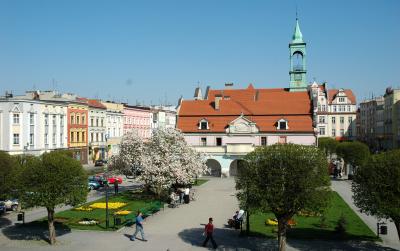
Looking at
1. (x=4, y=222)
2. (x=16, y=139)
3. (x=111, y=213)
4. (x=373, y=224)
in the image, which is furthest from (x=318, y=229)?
(x=16, y=139)

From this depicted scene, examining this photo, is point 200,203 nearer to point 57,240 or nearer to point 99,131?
point 57,240

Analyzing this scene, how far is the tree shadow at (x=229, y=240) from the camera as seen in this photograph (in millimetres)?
24938

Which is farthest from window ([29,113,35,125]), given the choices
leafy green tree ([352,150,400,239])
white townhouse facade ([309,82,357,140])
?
white townhouse facade ([309,82,357,140])

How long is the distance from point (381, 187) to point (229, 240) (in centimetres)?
937

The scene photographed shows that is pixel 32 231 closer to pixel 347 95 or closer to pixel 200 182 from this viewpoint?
pixel 200 182

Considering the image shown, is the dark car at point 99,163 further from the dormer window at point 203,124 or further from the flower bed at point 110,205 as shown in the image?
the flower bed at point 110,205

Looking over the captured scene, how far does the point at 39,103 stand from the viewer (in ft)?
225

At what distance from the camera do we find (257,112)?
64688 millimetres

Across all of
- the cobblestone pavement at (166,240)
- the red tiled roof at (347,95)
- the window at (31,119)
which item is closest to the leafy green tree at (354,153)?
the cobblestone pavement at (166,240)

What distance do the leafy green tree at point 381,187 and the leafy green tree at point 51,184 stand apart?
15464 millimetres

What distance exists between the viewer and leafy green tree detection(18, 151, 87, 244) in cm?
2460

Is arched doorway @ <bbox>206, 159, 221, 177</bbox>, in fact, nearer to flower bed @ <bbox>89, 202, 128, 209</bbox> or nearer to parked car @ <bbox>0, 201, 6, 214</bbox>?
flower bed @ <bbox>89, 202, 128, 209</bbox>

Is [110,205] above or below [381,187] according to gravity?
below

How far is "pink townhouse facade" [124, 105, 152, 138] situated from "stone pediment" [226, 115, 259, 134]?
123ft
